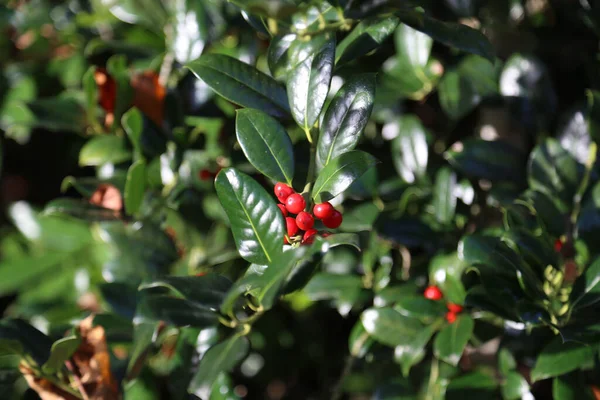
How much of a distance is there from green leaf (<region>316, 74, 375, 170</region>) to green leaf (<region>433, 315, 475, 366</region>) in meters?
0.36

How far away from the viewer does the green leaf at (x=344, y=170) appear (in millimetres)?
697

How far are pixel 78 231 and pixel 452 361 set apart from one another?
3.22 ft

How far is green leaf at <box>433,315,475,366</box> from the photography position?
2.94ft

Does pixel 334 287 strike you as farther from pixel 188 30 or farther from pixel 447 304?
pixel 188 30

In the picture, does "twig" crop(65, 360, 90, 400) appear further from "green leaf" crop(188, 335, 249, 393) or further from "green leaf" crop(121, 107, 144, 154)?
"green leaf" crop(121, 107, 144, 154)

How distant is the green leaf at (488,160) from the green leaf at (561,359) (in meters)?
0.31

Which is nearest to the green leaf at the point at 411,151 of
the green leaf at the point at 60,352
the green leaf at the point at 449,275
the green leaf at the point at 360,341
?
the green leaf at the point at 449,275

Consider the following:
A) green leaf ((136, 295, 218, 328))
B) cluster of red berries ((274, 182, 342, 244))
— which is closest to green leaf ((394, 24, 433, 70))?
cluster of red berries ((274, 182, 342, 244))

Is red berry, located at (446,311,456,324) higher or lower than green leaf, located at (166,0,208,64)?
lower

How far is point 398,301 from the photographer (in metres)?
0.99

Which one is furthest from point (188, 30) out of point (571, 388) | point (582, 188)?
point (571, 388)

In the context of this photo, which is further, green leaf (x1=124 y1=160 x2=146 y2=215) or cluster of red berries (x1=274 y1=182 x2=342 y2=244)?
green leaf (x1=124 y1=160 x2=146 y2=215)

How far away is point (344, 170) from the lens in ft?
2.29

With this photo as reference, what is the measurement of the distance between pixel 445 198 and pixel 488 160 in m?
0.10
